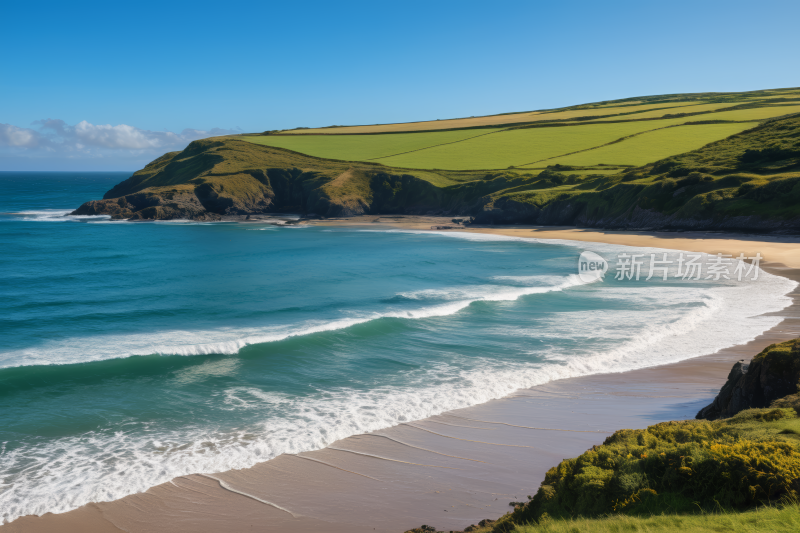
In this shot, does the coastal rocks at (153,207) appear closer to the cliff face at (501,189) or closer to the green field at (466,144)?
the cliff face at (501,189)

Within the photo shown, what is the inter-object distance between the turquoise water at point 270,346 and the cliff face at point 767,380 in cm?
500

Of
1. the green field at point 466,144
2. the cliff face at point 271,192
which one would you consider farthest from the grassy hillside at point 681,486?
the green field at point 466,144

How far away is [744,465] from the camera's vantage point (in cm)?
487

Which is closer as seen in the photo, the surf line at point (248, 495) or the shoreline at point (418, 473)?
the shoreline at point (418, 473)

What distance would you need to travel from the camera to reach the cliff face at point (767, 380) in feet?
26.6

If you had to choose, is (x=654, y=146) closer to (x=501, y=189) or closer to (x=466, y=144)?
(x=501, y=189)

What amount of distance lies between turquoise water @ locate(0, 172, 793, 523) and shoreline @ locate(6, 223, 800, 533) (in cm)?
53

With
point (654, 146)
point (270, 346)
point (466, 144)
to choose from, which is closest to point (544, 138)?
point (466, 144)

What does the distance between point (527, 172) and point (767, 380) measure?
6699cm

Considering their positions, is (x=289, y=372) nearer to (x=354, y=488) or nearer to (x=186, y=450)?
(x=186, y=450)

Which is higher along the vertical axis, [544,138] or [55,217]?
[544,138]

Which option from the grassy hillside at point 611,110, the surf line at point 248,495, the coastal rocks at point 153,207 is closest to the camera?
the surf line at point 248,495

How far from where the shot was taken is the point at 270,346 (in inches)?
652

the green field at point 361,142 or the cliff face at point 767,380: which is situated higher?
the green field at point 361,142
